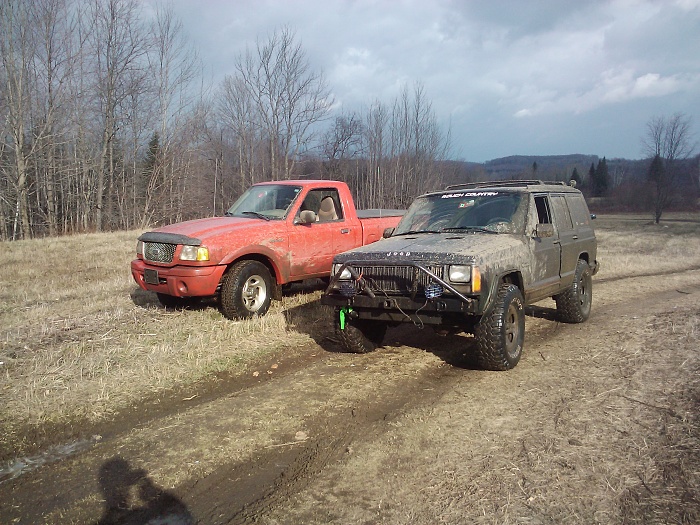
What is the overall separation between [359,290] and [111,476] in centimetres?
283

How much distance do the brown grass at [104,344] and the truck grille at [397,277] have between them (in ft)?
5.44

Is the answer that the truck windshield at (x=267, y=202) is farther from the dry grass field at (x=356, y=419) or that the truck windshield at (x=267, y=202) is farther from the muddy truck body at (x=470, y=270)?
the muddy truck body at (x=470, y=270)

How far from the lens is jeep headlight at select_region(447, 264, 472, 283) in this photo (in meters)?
4.89

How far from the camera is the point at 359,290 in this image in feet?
17.7

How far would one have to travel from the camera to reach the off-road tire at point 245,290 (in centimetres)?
719

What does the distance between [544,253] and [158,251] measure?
5185 millimetres

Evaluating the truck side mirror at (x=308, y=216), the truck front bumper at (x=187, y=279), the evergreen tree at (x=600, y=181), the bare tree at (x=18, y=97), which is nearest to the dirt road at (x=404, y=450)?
the truck front bumper at (x=187, y=279)

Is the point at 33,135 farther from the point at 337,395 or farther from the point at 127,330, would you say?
the point at 337,395

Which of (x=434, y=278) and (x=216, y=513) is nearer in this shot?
(x=216, y=513)

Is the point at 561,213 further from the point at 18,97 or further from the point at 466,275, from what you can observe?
the point at 18,97

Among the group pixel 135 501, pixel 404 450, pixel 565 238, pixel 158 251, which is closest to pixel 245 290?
pixel 158 251

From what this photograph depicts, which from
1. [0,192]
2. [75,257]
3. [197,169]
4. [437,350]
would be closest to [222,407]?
[437,350]

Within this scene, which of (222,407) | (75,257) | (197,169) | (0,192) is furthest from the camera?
(197,169)

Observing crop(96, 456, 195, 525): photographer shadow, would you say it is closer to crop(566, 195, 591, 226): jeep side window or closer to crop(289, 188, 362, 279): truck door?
crop(289, 188, 362, 279): truck door
